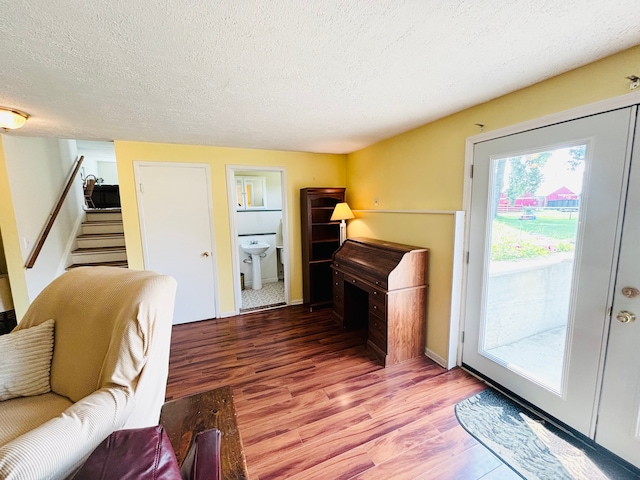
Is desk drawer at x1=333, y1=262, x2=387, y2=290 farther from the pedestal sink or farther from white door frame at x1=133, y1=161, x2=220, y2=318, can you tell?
the pedestal sink

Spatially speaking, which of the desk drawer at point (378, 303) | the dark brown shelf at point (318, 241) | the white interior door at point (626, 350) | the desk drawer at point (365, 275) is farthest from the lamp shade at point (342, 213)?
the white interior door at point (626, 350)

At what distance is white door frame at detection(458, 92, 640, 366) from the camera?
1.41 metres

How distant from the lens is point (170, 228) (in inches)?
130

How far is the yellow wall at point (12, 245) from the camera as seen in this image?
2.70m

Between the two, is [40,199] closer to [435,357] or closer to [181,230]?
[181,230]

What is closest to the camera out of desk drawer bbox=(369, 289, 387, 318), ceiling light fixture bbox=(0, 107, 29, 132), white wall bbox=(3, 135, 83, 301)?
ceiling light fixture bbox=(0, 107, 29, 132)

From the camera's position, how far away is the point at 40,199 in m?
3.22

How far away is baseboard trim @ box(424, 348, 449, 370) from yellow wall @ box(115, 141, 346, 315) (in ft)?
6.60

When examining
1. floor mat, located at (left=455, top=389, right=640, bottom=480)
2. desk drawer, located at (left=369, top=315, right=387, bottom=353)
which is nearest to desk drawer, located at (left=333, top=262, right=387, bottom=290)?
desk drawer, located at (left=369, top=315, right=387, bottom=353)

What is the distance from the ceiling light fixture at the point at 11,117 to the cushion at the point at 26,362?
1.67 m

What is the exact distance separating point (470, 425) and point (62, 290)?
272 cm

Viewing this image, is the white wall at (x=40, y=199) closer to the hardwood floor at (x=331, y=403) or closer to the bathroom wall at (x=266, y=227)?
the hardwood floor at (x=331, y=403)

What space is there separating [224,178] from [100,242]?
7.57 ft

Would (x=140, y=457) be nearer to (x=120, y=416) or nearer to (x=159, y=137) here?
(x=120, y=416)
